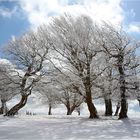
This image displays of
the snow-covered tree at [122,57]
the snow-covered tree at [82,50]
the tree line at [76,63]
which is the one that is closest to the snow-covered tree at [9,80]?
the tree line at [76,63]

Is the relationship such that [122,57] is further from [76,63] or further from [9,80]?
[9,80]

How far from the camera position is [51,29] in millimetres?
28797

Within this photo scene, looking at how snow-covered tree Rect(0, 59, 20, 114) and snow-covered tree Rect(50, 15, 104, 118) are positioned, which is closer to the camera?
snow-covered tree Rect(50, 15, 104, 118)

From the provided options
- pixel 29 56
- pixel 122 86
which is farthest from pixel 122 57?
pixel 29 56

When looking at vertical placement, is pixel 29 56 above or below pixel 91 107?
above

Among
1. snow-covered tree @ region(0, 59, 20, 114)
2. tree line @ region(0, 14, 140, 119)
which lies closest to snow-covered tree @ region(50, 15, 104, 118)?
tree line @ region(0, 14, 140, 119)

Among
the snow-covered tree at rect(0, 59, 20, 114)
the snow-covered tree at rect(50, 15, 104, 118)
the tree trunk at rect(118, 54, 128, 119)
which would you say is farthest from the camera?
the snow-covered tree at rect(0, 59, 20, 114)

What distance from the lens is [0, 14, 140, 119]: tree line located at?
2502cm

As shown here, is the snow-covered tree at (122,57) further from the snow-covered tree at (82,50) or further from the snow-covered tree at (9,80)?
the snow-covered tree at (9,80)

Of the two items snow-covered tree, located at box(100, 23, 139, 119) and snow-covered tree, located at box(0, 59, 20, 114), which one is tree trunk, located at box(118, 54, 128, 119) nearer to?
snow-covered tree, located at box(100, 23, 139, 119)

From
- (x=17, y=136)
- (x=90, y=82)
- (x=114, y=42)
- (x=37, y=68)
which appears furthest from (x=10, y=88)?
(x=17, y=136)

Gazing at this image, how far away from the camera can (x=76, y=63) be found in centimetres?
2673

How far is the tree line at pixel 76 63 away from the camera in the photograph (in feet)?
82.1

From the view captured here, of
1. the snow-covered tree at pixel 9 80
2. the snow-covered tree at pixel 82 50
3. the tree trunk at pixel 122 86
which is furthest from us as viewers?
the snow-covered tree at pixel 9 80
